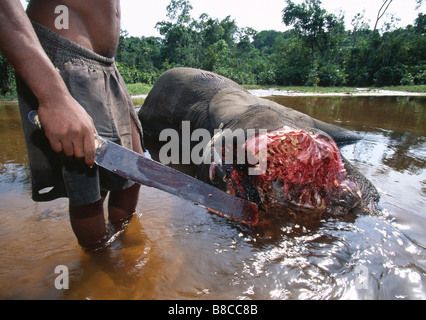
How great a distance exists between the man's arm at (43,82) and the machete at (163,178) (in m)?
0.10

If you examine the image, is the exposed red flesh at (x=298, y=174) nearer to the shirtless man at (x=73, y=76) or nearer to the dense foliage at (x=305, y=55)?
the shirtless man at (x=73, y=76)

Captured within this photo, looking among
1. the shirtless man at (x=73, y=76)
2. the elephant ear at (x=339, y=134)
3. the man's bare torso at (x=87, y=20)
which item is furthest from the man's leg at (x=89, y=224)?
the elephant ear at (x=339, y=134)

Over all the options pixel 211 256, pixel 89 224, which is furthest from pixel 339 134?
pixel 89 224

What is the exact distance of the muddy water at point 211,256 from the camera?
1.47 metres

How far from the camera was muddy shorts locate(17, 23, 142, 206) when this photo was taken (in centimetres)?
136

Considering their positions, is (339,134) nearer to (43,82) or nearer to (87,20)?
(87,20)

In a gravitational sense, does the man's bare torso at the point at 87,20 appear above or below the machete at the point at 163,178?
above

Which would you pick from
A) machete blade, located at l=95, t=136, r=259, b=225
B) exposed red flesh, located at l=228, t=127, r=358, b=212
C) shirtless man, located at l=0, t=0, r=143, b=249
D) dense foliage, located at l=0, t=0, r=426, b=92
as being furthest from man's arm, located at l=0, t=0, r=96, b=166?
dense foliage, located at l=0, t=0, r=426, b=92

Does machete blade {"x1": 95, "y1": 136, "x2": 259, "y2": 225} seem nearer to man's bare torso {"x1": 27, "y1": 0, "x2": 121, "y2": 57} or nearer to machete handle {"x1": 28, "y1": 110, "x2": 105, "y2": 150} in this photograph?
machete handle {"x1": 28, "y1": 110, "x2": 105, "y2": 150}

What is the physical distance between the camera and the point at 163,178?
155 centimetres

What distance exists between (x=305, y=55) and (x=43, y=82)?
113 ft

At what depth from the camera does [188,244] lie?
1.87 meters

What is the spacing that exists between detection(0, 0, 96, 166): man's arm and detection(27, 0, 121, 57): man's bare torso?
0.22 metres

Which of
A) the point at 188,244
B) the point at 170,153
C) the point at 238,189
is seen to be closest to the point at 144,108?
the point at 170,153
